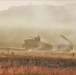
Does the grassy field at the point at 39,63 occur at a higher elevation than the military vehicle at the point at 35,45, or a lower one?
lower

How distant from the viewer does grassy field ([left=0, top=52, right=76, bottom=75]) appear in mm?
3199

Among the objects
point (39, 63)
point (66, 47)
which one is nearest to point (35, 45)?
point (39, 63)

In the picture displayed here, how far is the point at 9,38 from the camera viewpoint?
334cm

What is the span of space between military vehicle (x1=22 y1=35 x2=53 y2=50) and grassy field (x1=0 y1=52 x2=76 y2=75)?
8 centimetres

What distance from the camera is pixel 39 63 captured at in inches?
128

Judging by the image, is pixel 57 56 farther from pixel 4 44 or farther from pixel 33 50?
pixel 4 44

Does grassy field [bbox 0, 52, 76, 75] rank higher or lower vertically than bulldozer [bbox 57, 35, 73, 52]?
lower

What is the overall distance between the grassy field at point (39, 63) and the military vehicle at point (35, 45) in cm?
8

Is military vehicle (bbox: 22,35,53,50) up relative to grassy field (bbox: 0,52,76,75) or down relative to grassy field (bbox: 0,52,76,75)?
up

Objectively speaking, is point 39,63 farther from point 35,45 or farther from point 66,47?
point 66,47

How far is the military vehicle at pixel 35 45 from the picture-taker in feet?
10.8

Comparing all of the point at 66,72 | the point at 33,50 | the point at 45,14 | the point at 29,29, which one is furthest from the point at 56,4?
the point at 66,72

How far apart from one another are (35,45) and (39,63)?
9.9 inches

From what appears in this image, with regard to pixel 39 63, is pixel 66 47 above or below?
above
